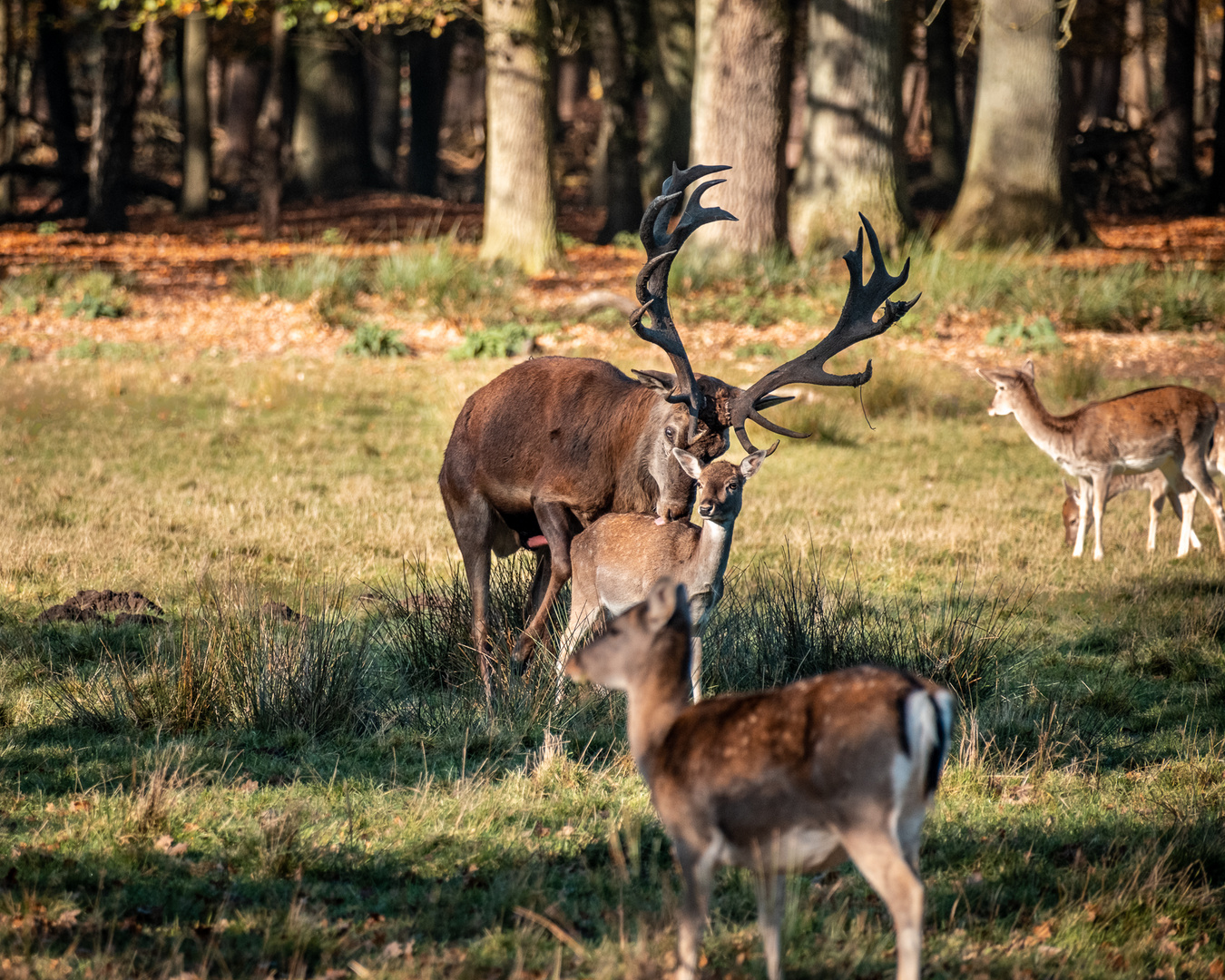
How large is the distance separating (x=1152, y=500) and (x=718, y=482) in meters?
6.68

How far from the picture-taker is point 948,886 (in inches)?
182

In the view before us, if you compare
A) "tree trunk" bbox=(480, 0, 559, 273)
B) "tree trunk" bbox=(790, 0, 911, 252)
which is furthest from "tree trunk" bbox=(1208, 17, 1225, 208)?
"tree trunk" bbox=(480, 0, 559, 273)

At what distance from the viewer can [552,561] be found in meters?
6.82

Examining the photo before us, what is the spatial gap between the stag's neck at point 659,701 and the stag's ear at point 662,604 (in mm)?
64

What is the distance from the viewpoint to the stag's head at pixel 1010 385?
1123 cm

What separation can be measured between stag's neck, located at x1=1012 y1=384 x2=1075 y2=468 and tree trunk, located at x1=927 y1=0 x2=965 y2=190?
2000 centimetres

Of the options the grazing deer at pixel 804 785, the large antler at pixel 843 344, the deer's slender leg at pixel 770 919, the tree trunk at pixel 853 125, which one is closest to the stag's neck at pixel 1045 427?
the large antler at pixel 843 344

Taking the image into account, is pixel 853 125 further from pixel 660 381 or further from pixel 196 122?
pixel 660 381

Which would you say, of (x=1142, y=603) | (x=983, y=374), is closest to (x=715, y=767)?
(x=1142, y=603)

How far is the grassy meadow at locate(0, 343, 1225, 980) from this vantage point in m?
4.16

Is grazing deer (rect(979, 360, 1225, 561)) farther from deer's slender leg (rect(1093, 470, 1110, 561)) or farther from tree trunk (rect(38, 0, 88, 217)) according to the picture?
tree trunk (rect(38, 0, 88, 217))

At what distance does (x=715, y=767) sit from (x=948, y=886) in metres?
1.42

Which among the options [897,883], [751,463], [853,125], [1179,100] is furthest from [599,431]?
[1179,100]

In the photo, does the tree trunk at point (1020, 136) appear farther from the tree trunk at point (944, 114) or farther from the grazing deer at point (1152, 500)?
the grazing deer at point (1152, 500)
